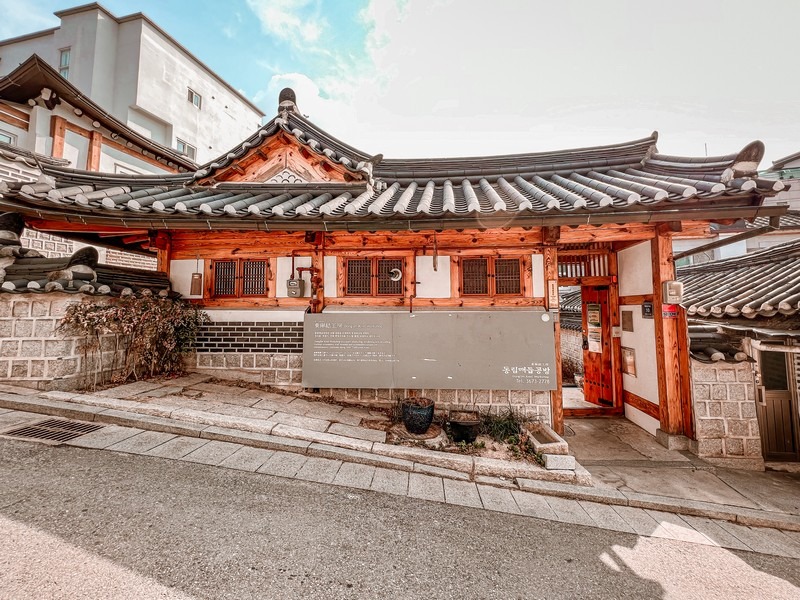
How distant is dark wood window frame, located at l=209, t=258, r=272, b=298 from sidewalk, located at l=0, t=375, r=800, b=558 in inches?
87.3

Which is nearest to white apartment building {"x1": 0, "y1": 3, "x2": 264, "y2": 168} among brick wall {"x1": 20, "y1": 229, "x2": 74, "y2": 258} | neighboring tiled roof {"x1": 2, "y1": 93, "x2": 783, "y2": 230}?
brick wall {"x1": 20, "y1": 229, "x2": 74, "y2": 258}

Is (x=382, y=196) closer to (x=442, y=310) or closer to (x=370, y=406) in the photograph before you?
(x=442, y=310)

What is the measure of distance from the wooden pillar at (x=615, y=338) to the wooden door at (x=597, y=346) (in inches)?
4.5

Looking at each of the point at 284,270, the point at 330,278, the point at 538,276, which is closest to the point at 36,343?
the point at 284,270

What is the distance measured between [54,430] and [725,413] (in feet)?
35.4

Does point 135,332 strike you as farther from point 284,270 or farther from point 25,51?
point 25,51

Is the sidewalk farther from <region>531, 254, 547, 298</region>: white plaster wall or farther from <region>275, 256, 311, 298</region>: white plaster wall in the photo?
<region>531, 254, 547, 298</region>: white plaster wall

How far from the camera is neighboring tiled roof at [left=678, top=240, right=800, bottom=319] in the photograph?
5.64 metres

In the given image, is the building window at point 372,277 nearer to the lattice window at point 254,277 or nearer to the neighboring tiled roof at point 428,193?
the neighboring tiled roof at point 428,193

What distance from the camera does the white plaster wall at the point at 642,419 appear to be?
6.98 meters

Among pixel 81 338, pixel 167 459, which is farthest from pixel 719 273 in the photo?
pixel 81 338

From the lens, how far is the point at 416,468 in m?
4.67

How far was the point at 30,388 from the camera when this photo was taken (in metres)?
5.47

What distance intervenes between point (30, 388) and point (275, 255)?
14.8 feet
